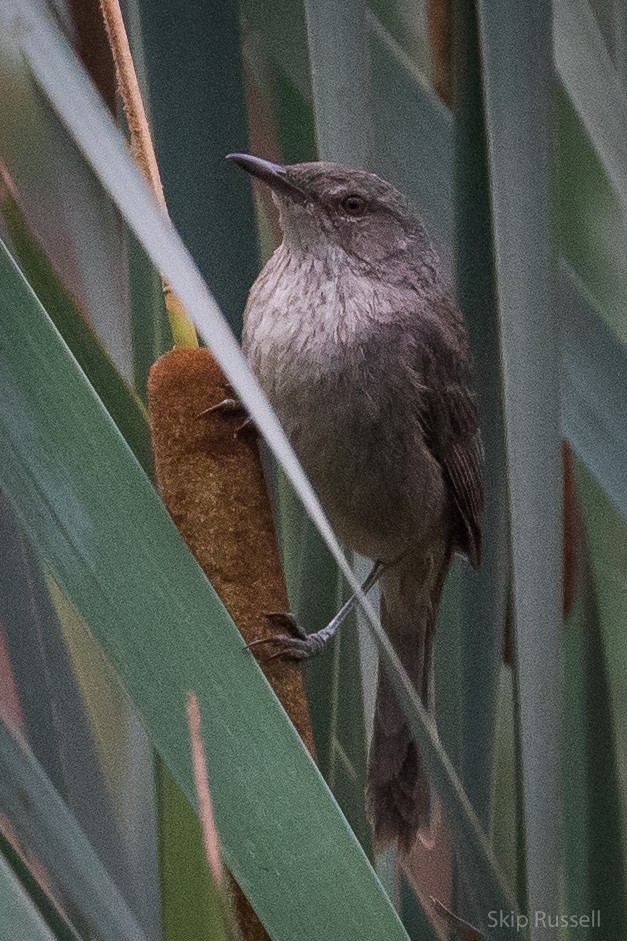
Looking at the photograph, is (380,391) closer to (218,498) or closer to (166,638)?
(218,498)

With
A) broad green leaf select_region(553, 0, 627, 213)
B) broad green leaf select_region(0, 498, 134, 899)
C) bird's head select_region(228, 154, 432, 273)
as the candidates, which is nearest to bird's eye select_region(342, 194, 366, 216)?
bird's head select_region(228, 154, 432, 273)

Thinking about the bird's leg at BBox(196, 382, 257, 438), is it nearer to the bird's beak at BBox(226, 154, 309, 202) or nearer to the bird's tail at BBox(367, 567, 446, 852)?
the bird's beak at BBox(226, 154, 309, 202)

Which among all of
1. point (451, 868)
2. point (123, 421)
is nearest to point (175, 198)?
point (123, 421)

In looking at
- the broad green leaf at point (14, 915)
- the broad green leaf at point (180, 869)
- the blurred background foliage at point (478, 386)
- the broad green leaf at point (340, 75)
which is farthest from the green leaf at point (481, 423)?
the broad green leaf at point (14, 915)

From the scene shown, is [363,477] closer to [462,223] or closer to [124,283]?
[124,283]

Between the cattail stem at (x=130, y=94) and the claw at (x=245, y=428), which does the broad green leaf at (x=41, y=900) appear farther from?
the cattail stem at (x=130, y=94)
